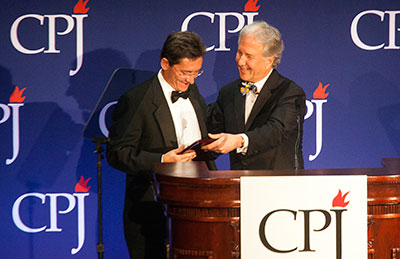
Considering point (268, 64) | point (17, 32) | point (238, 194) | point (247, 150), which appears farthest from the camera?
point (17, 32)

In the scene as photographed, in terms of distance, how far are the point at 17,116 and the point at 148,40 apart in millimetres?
1258

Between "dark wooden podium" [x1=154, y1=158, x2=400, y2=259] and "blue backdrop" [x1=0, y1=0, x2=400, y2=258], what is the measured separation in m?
2.05

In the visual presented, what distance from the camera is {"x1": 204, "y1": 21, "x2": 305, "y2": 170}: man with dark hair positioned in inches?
155

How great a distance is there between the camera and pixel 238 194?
272cm

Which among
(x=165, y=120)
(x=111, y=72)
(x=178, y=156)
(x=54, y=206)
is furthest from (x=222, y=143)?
(x=54, y=206)

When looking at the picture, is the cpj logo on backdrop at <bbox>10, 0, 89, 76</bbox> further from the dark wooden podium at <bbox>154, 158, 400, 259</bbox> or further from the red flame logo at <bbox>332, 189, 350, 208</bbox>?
the red flame logo at <bbox>332, 189, 350, 208</bbox>

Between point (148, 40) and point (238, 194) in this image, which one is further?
point (148, 40)

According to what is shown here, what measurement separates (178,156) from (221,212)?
87cm

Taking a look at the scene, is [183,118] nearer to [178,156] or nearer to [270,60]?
[178,156]

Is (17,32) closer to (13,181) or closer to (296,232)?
(13,181)

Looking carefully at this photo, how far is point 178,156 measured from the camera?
11.6ft

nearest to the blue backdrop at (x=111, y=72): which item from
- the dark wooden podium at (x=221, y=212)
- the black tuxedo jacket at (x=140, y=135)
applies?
the black tuxedo jacket at (x=140, y=135)

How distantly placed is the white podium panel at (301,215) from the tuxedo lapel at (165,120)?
1.14 meters

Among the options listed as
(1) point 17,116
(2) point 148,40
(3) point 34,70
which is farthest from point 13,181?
(2) point 148,40
